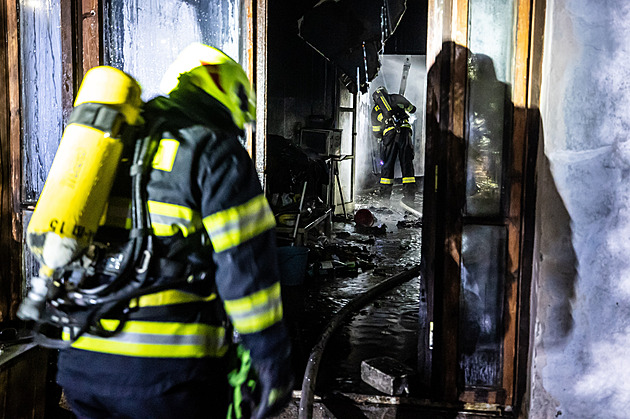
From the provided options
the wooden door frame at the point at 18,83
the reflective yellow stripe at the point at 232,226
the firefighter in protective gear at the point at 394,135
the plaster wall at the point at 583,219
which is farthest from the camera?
the firefighter in protective gear at the point at 394,135

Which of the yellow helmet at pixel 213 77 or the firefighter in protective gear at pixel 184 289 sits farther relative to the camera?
the yellow helmet at pixel 213 77

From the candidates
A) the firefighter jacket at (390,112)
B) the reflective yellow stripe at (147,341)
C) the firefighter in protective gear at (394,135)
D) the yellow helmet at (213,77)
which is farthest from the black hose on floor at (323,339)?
the firefighter jacket at (390,112)

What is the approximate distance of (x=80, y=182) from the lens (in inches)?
58.2

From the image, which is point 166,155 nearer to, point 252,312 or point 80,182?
point 80,182

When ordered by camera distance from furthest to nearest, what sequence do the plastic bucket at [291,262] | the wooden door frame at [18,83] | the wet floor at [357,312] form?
the plastic bucket at [291,262], the wet floor at [357,312], the wooden door frame at [18,83]

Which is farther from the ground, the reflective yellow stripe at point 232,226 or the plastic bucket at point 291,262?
the reflective yellow stripe at point 232,226

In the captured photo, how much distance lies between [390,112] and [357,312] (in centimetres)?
714

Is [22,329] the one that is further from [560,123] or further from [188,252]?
[560,123]

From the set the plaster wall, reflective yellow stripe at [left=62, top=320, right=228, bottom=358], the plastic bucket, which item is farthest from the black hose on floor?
reflective yellow stripe at [left=62, top=320, right=228, bottom=358]

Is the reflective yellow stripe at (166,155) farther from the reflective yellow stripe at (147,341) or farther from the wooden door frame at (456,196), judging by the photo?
the wooden door frame at (456,196)

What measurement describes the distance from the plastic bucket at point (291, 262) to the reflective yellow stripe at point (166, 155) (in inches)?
166

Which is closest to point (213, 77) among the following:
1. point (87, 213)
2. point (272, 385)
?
point (87, 213)

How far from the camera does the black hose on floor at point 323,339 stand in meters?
2.99

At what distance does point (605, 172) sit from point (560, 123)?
1.11ft
